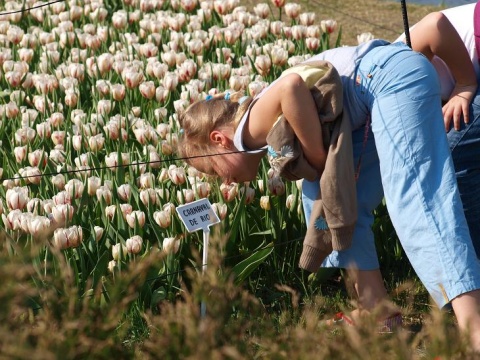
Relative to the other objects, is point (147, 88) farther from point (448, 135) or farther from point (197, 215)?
point (448, 135)

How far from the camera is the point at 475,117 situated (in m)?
3.06

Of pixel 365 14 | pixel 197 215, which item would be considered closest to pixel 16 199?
pixel 197 215

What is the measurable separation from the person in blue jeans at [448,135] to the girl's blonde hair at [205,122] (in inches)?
13.6

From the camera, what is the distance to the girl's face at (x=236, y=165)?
297cm

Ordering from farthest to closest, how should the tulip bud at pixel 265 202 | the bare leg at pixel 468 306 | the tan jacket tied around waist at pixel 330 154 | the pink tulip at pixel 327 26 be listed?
the pink tulip at pixel 327 26, the tulip bud at pixel 265 202, the tan jacket tied around waist at pixel 330 154, the bare leg at pixel 468 306

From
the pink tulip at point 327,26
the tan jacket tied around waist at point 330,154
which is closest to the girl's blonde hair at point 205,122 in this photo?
the tan jacket tied around waist at point 330,154

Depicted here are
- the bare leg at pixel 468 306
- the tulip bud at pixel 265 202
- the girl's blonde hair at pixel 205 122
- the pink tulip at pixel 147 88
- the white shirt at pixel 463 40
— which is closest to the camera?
the bare leg at pixel 468 306

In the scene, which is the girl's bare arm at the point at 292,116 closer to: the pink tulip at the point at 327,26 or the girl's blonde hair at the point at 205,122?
the girl's blonde hair at the point at 205,122

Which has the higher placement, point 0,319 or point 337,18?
point 0,319

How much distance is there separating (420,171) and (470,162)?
0.53 meters

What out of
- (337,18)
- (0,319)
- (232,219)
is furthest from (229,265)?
(337,18)

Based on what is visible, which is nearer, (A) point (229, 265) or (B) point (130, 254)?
(B) point (130, 254)

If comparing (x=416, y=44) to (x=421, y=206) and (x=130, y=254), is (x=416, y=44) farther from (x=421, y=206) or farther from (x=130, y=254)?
(x=130, y=254)

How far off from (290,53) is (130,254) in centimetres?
227
